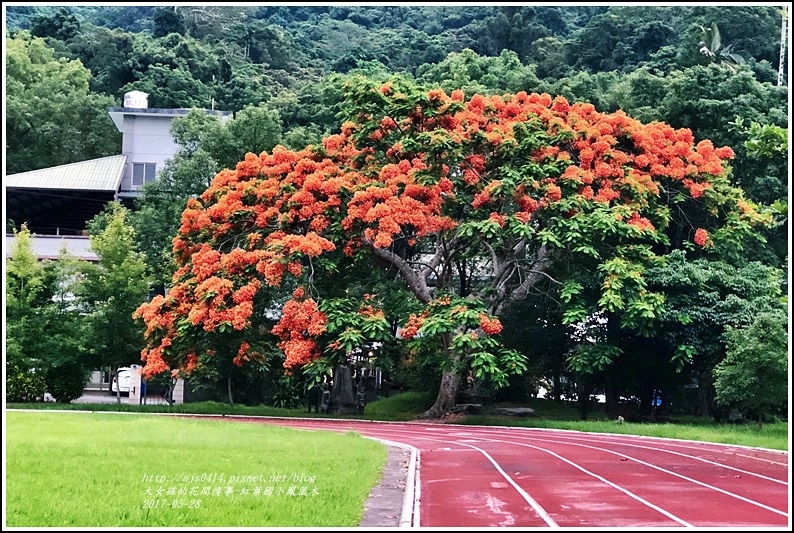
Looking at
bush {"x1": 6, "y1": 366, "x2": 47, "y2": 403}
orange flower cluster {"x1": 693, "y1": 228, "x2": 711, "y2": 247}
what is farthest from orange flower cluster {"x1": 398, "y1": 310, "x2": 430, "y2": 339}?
bush {"x1": 6, "y1": 366, "x2": 47, "y2": 403}

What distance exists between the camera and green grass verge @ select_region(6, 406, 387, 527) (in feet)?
23.8

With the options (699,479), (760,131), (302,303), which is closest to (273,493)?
(699,479)

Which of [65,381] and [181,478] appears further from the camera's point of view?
[65,381]

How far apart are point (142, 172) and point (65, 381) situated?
12498mm

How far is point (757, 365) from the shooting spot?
17.9 m

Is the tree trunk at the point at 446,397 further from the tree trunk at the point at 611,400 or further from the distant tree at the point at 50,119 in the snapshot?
the distant tree at the point at 50,119

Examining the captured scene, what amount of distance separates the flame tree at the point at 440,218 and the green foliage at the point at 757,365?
2.00m

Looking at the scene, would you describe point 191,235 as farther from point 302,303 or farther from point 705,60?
point 705,60

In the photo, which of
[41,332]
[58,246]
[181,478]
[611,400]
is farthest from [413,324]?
[58,246]

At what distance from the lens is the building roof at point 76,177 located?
31406mm

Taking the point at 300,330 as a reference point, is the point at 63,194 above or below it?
above

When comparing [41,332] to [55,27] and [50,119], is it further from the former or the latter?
[55,27]

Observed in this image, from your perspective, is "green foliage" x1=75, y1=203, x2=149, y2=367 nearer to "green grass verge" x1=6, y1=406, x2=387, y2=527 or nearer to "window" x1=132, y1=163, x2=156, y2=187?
"window" x1=132, y1=163, x2=156, y2=187

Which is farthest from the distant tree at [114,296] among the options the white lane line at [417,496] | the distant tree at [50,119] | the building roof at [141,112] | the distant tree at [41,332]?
the distant tree at [50,119]
